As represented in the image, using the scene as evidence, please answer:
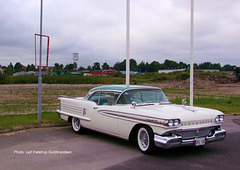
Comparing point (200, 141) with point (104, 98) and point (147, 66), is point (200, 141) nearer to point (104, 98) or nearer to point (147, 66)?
point (104, 98)

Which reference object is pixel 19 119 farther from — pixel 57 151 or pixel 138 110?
pixel 138 110

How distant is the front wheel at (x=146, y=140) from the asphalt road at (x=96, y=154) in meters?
0.14

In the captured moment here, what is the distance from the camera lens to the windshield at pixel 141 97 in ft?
23.3

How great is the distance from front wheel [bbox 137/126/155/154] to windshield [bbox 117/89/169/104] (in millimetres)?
1082

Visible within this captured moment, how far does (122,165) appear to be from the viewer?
530 cm

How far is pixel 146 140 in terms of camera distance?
6.11 meters

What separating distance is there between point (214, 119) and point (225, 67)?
147m

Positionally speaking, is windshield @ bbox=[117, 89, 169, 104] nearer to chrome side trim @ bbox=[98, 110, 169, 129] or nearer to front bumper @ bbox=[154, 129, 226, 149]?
chrome side trim @ bbox=[98, 110, 169, 129]

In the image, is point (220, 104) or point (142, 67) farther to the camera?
point (142, 67)

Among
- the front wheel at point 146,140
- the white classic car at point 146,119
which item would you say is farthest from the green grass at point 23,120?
the front wheel at point 146,140

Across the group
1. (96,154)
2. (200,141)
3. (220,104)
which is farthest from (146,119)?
(220,104)

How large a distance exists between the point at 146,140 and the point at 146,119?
51cm

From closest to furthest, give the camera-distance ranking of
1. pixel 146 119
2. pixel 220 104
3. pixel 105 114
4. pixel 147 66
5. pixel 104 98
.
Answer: pixel 146 119 → pixel 105 114 → pixel 104 98 → pixel 220 104 → pixel 147 66

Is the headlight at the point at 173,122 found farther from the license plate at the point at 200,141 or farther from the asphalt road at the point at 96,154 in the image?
the asphalt road at the point at 96,154
